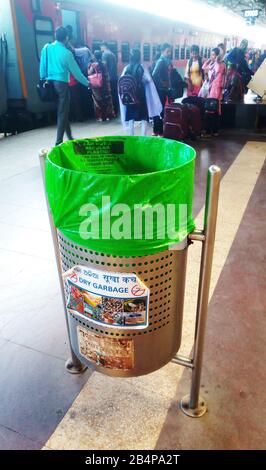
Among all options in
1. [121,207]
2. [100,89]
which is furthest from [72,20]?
[121,207]

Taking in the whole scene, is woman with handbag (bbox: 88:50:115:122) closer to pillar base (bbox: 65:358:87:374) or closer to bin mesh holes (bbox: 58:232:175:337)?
pillar base (bbox: 65:358:87:374)

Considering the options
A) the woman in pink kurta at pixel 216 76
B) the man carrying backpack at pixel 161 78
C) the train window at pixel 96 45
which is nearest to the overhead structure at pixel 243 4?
the train window at pixel 96 45

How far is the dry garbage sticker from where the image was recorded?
3.59ft

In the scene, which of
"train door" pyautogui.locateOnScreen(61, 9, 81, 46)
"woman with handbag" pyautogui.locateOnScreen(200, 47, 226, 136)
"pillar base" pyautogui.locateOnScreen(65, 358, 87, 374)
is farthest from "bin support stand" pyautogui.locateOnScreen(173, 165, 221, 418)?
"train door" pyautogui.locateOnScreen(61, 9, 81, 46)

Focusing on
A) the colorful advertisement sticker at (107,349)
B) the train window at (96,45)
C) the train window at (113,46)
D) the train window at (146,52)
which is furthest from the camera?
the train window at (146,52)

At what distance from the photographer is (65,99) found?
16.6ft

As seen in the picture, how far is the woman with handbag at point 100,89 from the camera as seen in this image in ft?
24.3

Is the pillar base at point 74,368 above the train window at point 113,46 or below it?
below

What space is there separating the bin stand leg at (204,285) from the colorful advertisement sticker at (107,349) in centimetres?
26

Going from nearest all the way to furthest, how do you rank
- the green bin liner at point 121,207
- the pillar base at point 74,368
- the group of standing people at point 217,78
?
1. the green bin liner at point 121,207
2. the pillar base at point 74,368
3. the group of standing people at point 217,78

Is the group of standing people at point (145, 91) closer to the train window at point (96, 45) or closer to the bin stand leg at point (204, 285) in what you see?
the train window at point (96, 45)

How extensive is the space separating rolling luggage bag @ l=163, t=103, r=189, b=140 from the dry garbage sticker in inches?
183

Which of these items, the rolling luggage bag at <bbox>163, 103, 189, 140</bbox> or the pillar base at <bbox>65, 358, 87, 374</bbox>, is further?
the rolling luggage bag at <bbox>163, 103, 189, 140</bbox>
